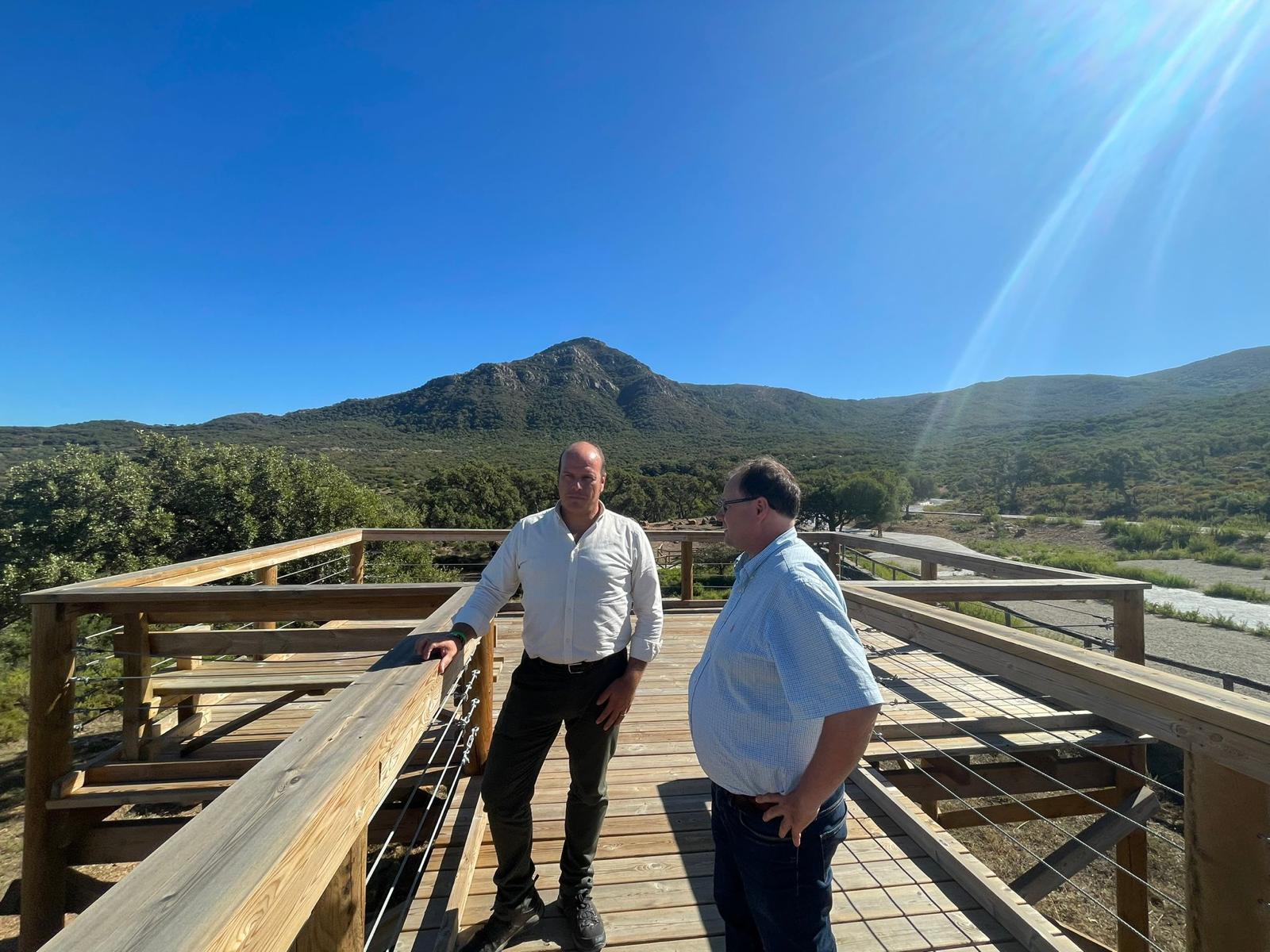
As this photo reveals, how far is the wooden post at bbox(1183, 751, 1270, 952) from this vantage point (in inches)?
43.2

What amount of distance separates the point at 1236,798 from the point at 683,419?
77.3m

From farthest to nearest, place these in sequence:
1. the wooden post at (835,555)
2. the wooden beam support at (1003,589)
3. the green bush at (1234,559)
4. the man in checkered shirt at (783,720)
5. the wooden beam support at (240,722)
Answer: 1. the green bush at (1234,559)
2. the wooden post at (835,555)
3. the wooden beam support at (240,722)
4. the wooden beam support at (1003,589)
5. the man in checkered shirt at (783,720)

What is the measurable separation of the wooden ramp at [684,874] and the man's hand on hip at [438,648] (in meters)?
1.00

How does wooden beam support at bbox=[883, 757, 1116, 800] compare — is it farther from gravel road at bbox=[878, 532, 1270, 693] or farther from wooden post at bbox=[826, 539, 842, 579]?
gravel road at bbox=[878, 532, 1270, 693]

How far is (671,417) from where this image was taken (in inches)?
3086

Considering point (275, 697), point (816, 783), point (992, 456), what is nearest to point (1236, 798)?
point (816, 783)

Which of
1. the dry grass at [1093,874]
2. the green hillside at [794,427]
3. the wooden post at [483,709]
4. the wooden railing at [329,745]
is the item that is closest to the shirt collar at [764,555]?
the wooden railing at [329,745]

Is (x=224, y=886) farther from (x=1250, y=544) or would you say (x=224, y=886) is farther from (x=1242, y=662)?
(x=1250, y=544)

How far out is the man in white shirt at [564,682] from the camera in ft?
6.32

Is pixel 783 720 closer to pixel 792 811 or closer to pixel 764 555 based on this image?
pixel 792 811

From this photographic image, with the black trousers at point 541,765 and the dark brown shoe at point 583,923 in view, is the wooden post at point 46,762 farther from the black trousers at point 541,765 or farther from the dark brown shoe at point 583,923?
the dark brown shoe at point 583,923

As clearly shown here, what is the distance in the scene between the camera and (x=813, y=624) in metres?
1.23

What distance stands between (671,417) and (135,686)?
250 ft

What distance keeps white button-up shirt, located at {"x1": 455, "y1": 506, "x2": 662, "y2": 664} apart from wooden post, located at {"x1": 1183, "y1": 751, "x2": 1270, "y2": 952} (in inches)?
53.3
